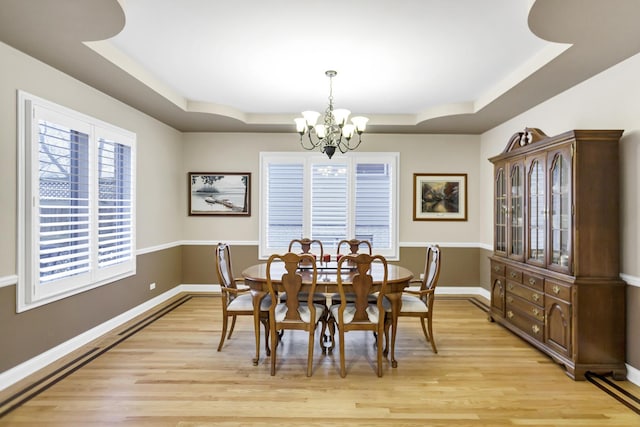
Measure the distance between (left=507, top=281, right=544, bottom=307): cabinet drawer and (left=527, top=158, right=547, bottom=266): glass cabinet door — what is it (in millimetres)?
278

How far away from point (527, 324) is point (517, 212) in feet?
3.80

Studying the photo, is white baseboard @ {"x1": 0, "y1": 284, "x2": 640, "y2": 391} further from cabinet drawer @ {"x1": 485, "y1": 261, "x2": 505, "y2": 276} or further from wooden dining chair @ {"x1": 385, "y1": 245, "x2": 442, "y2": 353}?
wooden dining chair @ {"x1": 385, "y1": 245, "x2": 442, "y2": 353}

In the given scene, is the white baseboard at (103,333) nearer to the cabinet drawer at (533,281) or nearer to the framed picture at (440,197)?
the cabinet drawer at (533,281)

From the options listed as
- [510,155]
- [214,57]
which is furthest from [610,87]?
[214,57]

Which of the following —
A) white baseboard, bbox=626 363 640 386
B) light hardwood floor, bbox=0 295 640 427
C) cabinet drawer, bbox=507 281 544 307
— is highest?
cabinet drawer, bbox=507 281 544 307

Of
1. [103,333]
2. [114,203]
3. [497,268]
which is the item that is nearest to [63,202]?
[114,203]

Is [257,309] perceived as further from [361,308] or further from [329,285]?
[361,308]

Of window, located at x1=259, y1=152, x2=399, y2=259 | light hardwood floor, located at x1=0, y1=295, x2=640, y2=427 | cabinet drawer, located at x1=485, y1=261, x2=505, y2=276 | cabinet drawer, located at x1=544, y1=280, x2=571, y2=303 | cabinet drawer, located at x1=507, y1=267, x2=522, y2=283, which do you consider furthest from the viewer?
window, located at x1=259, y1=152, x2=399, y2=259

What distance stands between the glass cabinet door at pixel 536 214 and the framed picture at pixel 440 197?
2077mm

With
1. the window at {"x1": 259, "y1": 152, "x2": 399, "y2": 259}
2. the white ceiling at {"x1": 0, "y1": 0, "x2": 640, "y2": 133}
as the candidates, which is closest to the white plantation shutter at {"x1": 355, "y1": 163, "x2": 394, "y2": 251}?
the window at {"x1": 259, "y1": 152, "x2": 399, "y2": 259}

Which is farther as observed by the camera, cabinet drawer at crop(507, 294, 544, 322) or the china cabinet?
cabinet drawer at crop(507, 294, 544, 322)

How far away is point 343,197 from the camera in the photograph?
564 cm

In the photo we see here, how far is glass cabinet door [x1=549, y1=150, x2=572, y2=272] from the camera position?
2.97 metres

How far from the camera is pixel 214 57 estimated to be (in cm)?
326
